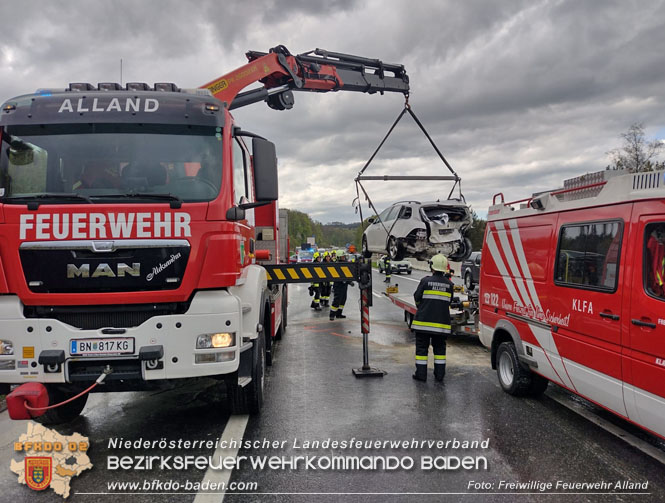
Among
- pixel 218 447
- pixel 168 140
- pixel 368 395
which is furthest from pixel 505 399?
pixel 168 140

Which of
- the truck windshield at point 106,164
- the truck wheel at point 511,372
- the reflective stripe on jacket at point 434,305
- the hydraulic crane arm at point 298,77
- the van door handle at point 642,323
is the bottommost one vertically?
the truck wheel at point 511,372

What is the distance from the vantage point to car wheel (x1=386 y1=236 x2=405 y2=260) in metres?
9.73

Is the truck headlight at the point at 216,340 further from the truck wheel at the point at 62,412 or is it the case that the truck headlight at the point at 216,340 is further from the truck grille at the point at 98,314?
the truck wheel at the point at 62,412

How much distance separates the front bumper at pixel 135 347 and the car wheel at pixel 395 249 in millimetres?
6235

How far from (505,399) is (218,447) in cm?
335

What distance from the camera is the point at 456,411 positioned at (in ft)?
16.8

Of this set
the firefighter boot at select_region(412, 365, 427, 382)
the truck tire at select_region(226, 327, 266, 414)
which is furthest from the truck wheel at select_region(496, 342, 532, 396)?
the truck tire at select_region(226, 327, 266, 414)

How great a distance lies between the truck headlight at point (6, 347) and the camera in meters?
3.70

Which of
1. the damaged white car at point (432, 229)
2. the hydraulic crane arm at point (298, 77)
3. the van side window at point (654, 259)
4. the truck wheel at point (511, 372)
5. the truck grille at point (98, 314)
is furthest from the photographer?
the damaged white car at point (432, 229)

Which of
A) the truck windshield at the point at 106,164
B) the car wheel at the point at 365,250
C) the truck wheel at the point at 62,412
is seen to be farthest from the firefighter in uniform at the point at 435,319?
the car wheel at the point at 365,250

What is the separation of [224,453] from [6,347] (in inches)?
77.1

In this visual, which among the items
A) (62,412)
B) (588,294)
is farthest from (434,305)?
(62,412)

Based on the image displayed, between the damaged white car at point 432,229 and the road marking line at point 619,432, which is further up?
the damaged white car at point 432,229

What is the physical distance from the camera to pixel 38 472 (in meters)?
A: 3.66
